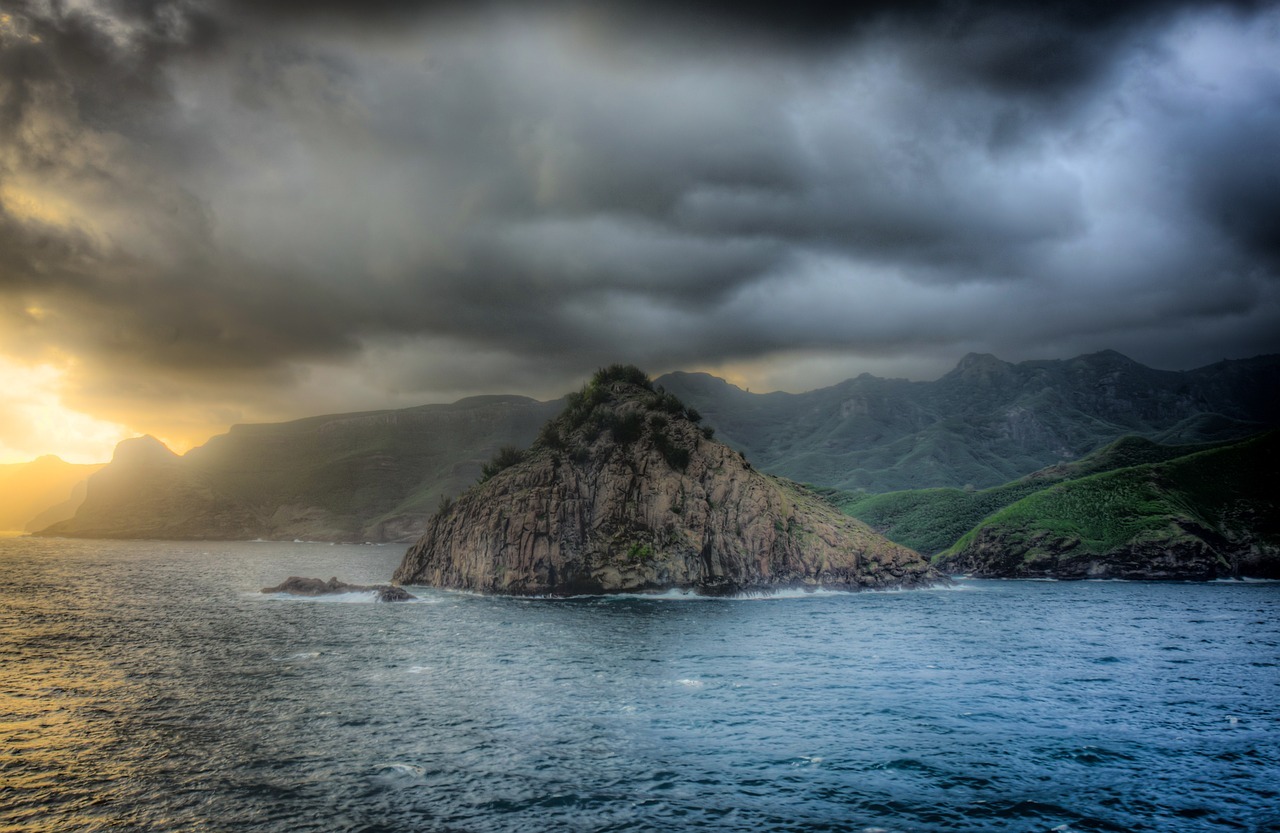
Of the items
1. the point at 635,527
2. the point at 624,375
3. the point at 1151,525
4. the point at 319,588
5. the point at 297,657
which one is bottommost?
the point at 319,588

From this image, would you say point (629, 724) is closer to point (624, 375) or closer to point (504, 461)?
point (504, 461)

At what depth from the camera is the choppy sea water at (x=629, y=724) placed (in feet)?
88.8

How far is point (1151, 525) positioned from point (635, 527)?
412 feet

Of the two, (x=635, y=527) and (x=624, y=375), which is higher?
(x=624, y=375)

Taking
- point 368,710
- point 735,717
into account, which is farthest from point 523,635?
point 735,717

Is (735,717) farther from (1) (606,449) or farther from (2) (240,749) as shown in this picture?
(1) (606,449)

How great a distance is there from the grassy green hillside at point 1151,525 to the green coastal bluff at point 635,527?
5102 centimetres

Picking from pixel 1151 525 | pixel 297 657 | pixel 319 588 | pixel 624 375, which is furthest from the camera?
pixel 1151 525

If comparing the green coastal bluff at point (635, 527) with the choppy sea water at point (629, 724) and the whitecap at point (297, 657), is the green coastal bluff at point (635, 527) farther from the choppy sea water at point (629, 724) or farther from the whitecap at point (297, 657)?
the whitecap at point (297, 657)

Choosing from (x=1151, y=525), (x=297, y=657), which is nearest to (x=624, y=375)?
(x=297, y=657)

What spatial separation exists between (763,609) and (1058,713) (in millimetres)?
50522

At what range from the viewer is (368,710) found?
40406 millimetres

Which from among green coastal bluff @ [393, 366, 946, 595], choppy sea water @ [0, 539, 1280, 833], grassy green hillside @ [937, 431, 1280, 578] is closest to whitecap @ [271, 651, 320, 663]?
choppy sea water @ [0, 539, 1280, 833]

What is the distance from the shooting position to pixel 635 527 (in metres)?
113
